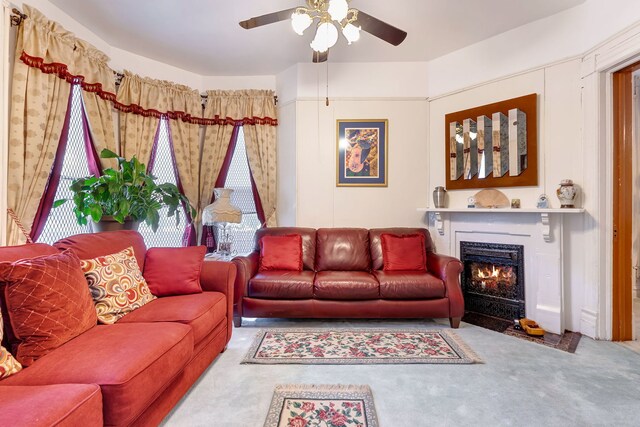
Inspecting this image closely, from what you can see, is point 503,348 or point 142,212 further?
point 142,212

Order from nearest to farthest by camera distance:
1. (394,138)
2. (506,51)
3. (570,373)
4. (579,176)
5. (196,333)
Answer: (196,333)
(570,373)
(579,176)
(506,51)
(394,138)

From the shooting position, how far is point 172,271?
229cm

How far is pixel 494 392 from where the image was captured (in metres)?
1.85

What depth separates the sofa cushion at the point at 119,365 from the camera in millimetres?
1178

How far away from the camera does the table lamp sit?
3.37 metres

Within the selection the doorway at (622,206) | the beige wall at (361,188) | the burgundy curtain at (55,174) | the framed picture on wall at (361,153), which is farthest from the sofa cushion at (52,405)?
the doorway at (622,206)

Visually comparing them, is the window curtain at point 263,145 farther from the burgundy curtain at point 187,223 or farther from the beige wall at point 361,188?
the burgundy curtain at point 187,223

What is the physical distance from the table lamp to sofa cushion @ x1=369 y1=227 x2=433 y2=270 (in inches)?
60.1

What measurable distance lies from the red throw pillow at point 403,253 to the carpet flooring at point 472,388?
2.98 feet

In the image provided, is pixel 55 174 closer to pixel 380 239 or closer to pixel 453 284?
pixel 380 239

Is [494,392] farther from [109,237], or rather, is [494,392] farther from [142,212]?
[142,212]

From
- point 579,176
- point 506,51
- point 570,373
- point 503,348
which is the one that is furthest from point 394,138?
point 570,373

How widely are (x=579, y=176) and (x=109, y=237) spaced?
3867mm

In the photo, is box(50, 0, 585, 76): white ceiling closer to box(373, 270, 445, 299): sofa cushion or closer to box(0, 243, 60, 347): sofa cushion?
box(0, 243, 60, 347): sofa cushion
